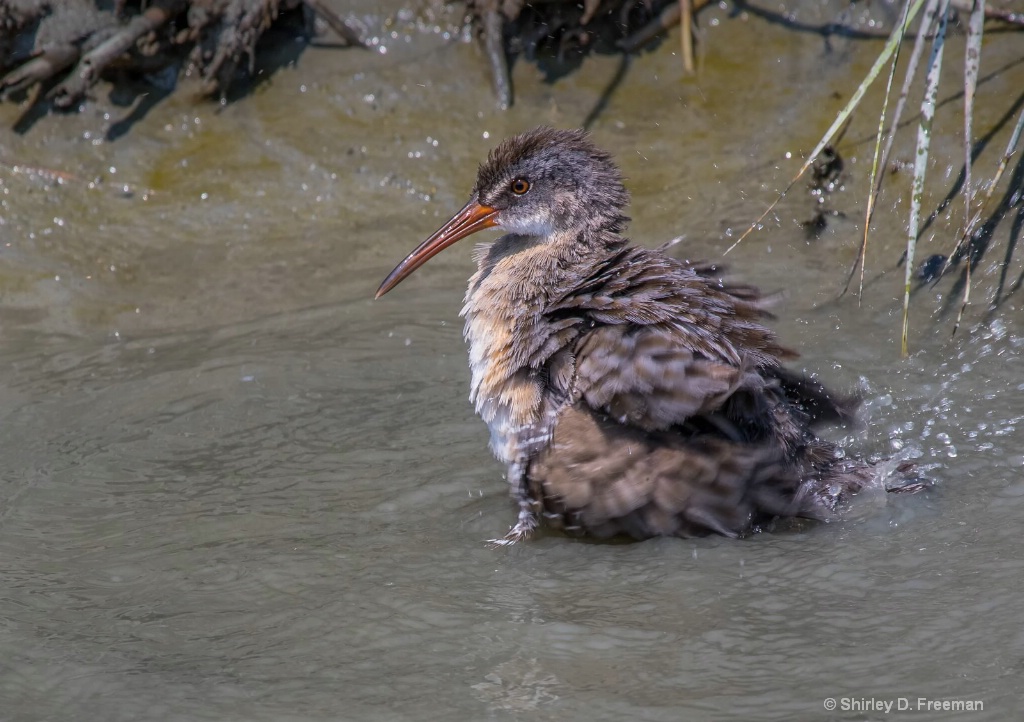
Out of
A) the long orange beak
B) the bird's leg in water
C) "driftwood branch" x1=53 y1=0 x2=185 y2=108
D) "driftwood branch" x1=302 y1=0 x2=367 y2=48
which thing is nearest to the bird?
the bird's leg in water

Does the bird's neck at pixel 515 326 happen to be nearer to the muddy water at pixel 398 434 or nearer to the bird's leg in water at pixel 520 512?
the bird's leg in water at pixel 520 512

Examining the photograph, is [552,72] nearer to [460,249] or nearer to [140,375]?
[460,249]

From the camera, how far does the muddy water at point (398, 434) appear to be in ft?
11.0

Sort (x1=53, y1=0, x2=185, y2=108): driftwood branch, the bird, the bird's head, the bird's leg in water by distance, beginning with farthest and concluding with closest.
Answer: (x1=53, y1=0, x2=185, y2=108): driftwood branch, the bird's head, the bird's leg in water, the bird

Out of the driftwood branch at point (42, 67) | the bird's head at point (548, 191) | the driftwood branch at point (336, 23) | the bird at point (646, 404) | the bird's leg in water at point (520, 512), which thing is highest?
the driftwood branch at point (336, 23)

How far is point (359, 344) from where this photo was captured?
5.65 metres

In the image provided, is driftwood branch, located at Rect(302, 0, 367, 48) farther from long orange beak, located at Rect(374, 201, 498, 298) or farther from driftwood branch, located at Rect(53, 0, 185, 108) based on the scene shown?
long orange beak, located at Rect(374, 201, 498, 298)

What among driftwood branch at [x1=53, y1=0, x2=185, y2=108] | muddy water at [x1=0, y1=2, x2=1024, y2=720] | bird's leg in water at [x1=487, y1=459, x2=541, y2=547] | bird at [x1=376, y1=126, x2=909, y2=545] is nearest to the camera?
Result: muddy water at [x1=0, y1=2, x2=1024, y2=720]

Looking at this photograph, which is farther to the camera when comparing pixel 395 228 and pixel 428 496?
pixel 395 228

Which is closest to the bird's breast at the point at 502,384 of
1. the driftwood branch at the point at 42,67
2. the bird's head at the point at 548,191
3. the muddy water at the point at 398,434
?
the muddy water at the point at 398,434

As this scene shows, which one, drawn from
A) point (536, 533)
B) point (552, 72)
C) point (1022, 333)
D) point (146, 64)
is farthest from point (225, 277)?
point (1022, 333)

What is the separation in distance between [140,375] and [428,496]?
1666 mm

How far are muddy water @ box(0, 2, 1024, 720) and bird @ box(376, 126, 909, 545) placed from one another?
0.13 metres

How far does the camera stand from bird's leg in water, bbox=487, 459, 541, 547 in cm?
417
